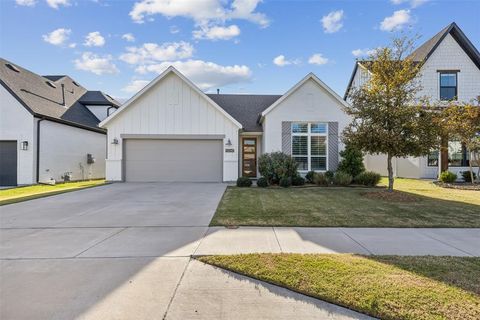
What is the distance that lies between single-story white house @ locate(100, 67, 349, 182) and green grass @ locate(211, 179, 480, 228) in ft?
17.9

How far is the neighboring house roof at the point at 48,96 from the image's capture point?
568 inches

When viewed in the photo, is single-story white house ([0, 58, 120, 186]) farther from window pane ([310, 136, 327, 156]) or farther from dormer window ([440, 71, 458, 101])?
dormer window ([440, 71, 458, 101])

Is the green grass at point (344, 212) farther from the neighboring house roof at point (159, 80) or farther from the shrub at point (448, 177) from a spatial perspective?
the neighboring house roof at point (159, 80)

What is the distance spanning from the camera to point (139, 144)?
49.5 ft

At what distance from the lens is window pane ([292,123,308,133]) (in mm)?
14648

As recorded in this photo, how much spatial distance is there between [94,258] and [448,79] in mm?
22785

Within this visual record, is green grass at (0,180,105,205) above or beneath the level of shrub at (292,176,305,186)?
beneath

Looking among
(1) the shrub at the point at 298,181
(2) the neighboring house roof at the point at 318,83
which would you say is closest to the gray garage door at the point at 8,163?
(2) the neighboring house roof at the point at 318,83

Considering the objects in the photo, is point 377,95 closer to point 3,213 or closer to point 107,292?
point 107,292

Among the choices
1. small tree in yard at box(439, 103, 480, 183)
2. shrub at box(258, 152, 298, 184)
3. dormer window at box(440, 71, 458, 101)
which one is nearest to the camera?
small tree in yard at box(439, 103, 480, 183)

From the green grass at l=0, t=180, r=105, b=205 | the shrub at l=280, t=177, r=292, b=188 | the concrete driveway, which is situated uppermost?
the shrub at l=280, t=177, r=292, b=188

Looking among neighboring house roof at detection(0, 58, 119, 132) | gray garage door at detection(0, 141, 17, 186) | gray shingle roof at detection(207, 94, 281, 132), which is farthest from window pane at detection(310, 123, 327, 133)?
gray garage door at detection(0, 141, 17, 186)

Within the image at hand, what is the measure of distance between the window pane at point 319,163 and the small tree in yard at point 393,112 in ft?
14.5

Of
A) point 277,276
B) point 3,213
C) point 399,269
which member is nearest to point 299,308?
point 277,276
